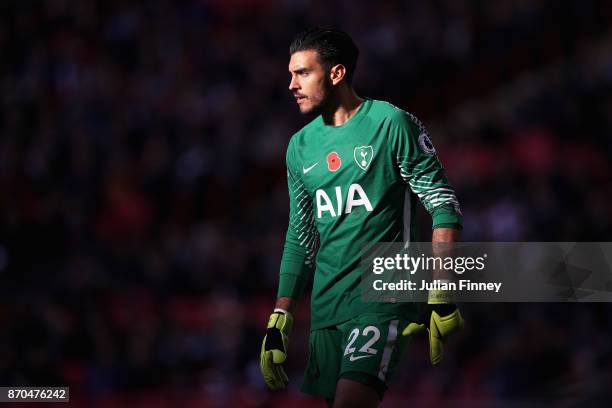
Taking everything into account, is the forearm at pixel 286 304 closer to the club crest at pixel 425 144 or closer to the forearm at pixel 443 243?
the forearm at pixel 443 243

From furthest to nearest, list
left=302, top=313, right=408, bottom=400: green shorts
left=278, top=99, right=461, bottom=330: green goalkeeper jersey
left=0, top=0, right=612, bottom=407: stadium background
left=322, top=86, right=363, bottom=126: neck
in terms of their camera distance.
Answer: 1. left=0, top=0, right=612, bottom=407: stadium background
2. left=322, top=86, right=363, bottom=126: neck
3. left=278, top=99, right=461, bottom=330: green goalkeeper jersey
4. left=302, top=313, right=408, bottom=400: green shorts

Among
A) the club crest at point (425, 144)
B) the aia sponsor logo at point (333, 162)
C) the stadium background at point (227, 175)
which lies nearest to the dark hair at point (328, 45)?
the aia sponsor logo at point (333, 162)

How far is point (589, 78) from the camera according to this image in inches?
497

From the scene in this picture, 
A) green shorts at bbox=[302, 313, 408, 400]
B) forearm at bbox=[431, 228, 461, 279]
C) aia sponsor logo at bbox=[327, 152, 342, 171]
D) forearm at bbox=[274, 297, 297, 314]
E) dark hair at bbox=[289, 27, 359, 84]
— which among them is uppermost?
dark hair at bbox=[289, 27, 359, 84]

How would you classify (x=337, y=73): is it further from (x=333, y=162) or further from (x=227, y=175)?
(x=227, y=175)

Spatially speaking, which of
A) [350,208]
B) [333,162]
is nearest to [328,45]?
[333,162]

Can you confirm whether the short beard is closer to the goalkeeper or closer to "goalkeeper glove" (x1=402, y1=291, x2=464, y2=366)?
the goalkeeper

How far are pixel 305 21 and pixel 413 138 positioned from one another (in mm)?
9798

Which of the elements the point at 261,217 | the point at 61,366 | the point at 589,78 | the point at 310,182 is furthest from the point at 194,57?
the point at 310,182

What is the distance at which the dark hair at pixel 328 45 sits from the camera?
15.8ft

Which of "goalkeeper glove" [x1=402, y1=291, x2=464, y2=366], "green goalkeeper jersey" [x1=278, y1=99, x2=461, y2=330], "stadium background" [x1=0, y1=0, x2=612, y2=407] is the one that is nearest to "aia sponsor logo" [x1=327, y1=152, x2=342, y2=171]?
"green goalkeeper jersey" [x1=278, y1=99, x2=461, y2=330]

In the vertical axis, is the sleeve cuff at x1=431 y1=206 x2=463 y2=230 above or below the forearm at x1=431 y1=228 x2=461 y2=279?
above

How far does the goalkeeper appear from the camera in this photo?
4.55m

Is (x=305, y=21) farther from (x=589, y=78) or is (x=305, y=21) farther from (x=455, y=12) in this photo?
(x=589, y=78)
